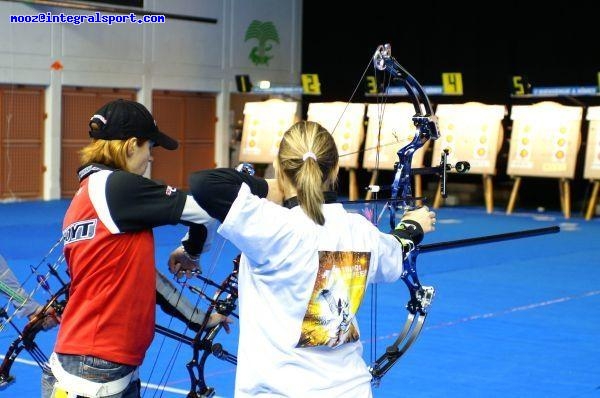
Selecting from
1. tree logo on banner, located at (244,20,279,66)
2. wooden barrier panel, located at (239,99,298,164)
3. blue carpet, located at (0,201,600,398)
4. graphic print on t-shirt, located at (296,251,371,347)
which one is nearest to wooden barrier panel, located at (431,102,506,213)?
wooden barrier panel, located at (239,99,298,164)

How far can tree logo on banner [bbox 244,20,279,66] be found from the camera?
16.8 meters

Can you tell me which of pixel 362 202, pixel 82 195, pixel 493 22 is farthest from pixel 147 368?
pixel 493 22

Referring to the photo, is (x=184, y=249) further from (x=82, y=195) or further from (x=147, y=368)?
(x=147, y=368)

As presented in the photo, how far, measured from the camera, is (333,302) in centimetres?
231

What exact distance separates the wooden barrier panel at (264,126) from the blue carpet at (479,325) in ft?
14.0

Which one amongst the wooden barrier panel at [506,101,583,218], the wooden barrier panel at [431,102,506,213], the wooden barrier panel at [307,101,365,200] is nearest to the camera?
the wooden barrier panel at [506,101,583,218]

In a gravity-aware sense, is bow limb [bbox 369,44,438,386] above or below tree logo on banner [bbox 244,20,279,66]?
below

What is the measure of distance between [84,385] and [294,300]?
558mm

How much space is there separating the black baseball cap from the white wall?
1163 centimetres

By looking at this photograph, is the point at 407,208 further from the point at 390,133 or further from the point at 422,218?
the point at 390,133

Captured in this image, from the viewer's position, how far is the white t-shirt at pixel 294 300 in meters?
2.23

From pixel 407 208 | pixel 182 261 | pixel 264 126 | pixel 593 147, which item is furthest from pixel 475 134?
pixel 182 261

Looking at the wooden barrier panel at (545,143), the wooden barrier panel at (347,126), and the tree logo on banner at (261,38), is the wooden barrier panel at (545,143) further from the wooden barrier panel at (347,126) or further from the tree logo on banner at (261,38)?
the tree logo on banner at (261,38)

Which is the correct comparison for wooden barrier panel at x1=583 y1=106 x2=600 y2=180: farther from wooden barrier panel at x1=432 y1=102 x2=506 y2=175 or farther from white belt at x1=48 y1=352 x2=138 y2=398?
white belt at x1=48 y1=352 x2=138 y2=398
